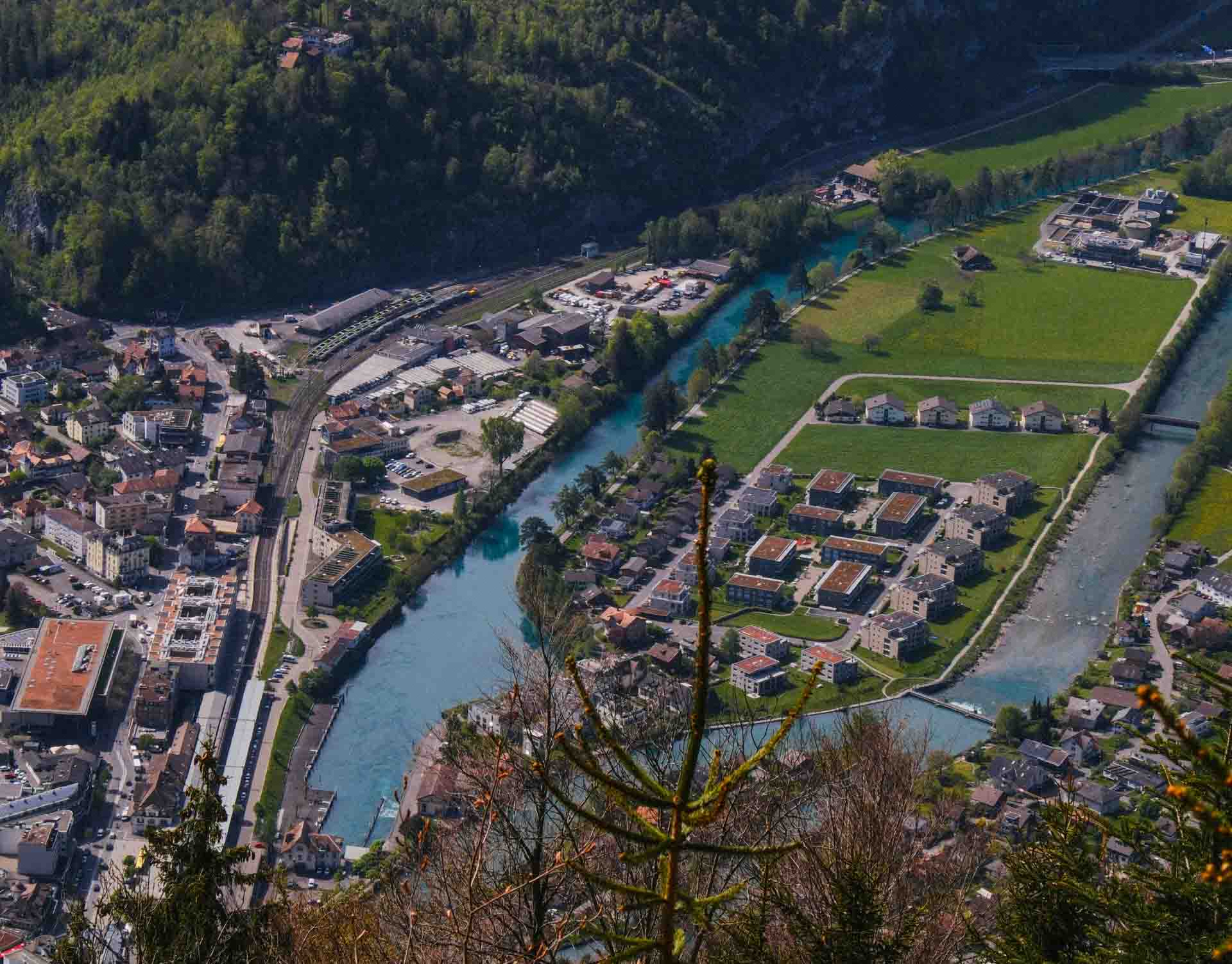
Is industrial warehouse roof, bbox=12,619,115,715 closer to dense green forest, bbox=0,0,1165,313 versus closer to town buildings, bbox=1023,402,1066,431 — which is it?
dense green forest, bbox=0,0,1165,313

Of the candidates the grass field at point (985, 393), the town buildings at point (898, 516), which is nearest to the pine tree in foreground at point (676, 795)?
the town buildings at point (898, 516)

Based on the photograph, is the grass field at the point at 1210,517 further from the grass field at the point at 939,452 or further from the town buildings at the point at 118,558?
the town buildings at the point at 118,558

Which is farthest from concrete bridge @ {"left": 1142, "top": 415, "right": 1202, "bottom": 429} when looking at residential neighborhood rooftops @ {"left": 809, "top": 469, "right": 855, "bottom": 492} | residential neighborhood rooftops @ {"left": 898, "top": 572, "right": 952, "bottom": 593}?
residential neighborhood rooftops @ {"left": 898, "top": 572, "right": 952, "bottom": 593}

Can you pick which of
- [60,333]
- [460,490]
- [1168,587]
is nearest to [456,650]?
[460,490]

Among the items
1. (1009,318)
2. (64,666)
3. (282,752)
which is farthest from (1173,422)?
(64,666)

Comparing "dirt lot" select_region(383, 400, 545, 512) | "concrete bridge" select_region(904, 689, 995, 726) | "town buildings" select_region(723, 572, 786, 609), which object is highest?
"concrete bridge" select_region(904, 689, 995, 726)
